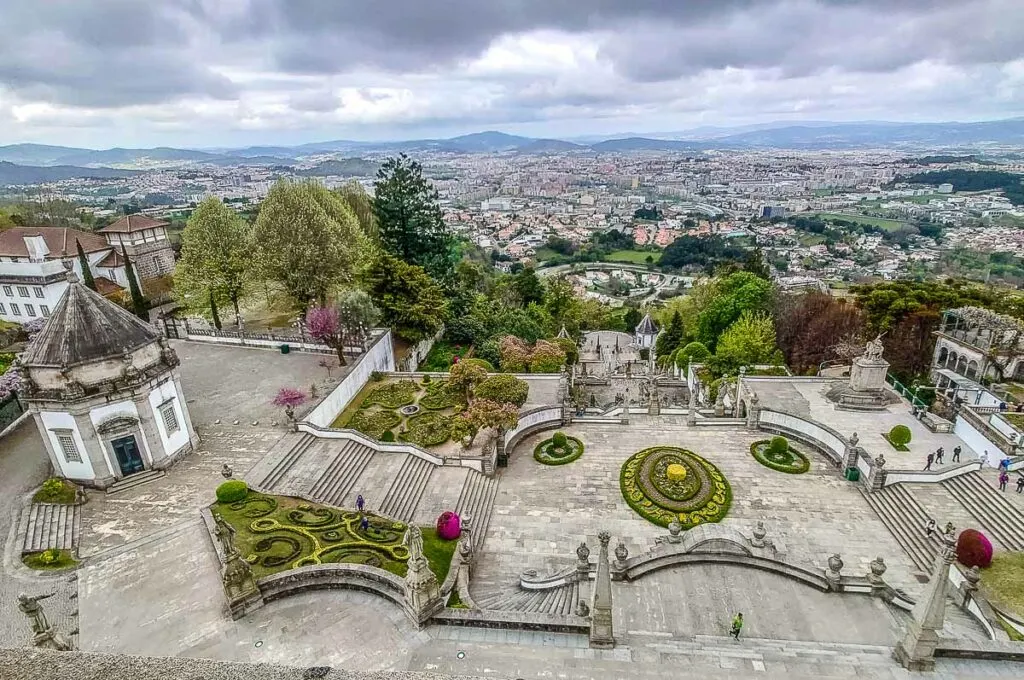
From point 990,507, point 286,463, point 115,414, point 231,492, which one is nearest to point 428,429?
point 286,463

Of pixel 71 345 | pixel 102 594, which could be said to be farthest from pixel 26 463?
pixel 102 594

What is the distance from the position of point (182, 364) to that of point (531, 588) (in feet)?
94.2

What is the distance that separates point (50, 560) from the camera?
18344 millimetres

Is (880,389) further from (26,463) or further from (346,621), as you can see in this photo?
(26,463)

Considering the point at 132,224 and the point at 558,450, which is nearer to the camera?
the point at 558,450

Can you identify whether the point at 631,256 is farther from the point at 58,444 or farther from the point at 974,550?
the point at 58,444

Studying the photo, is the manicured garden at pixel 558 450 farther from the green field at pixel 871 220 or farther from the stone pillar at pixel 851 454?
the green field at pixel 871 220

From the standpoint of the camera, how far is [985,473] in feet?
81.0

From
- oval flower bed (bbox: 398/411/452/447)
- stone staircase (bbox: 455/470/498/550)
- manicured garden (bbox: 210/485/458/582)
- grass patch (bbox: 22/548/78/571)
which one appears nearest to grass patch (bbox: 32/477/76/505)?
grass patch (bbox: 22/548/78/571)

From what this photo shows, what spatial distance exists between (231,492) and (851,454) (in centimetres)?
2925

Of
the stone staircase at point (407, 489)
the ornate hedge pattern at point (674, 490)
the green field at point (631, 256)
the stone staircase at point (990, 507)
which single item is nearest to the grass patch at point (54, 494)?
the stone staircase at point (407, 489)

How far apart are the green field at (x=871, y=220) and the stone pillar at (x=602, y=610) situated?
185537 mm

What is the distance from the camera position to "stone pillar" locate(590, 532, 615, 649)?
14.9m

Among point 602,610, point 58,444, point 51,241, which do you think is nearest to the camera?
point 602,610
